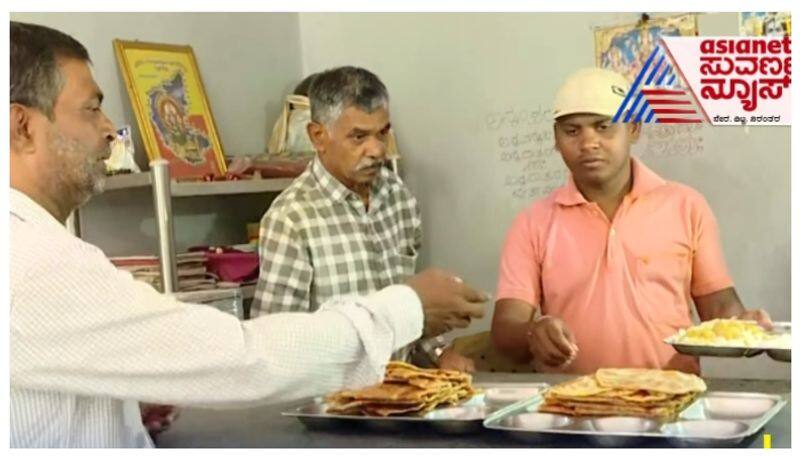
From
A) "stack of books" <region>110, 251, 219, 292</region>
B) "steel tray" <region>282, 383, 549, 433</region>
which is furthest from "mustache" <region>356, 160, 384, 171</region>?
"steel tray" <region>282, 383, 549, 433</region>

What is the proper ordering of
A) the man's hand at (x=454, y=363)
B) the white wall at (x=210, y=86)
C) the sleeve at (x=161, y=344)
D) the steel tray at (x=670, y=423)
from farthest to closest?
the white wall at (x=210, y=86) → the man's hand at (x=454, y=363) → the steel tray at (x=670, y=423) → the sleeve at (x=161, y=344)

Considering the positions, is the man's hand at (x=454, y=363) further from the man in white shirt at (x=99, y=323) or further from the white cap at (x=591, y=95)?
the man in white shirt at (x=99, y=323)

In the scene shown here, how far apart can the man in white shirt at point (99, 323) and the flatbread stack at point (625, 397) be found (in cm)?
20

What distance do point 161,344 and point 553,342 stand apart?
2.52 ft

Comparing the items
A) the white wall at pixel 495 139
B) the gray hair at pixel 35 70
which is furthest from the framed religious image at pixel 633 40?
the gray hair at pixel 35 70

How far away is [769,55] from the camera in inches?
64.1

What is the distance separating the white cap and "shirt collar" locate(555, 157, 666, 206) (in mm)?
138

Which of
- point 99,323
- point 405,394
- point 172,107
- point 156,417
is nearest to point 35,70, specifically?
point 99,323

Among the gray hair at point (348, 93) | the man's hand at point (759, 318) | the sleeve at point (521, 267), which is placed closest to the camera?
the man's hand at point (759, 318)

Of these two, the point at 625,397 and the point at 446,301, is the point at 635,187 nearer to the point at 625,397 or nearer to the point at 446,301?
the point at 625,397

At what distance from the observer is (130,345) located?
1181 millimetres

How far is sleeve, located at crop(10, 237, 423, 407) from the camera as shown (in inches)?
45.8

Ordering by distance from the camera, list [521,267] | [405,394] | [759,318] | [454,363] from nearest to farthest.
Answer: [405,394] < [759,318] < [454,363] < [521,267]

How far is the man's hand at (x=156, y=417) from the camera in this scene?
150cm
